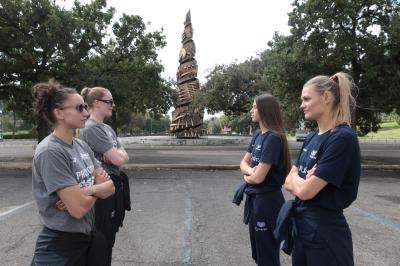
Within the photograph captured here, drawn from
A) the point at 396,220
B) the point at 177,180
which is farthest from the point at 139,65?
the point at 396,220

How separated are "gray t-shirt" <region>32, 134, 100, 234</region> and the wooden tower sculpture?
39.6m

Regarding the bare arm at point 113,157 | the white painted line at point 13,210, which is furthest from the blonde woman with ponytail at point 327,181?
the white painted line at point 13,210

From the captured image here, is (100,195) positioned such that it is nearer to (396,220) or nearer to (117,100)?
(396,220)

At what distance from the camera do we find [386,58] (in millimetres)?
18562

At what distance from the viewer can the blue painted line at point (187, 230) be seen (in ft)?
18.3

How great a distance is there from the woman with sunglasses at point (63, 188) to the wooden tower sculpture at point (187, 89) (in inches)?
1551

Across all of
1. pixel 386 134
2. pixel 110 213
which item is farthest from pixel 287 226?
pixel 386 134

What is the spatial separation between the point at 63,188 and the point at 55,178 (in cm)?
7

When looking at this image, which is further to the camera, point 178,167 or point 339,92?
point 178,167

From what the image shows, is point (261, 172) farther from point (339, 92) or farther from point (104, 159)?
point (104, 159)

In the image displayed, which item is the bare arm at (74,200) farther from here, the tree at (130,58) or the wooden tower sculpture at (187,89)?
the wooden tower sculpture at (187,89)

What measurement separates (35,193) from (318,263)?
1787 millimetres

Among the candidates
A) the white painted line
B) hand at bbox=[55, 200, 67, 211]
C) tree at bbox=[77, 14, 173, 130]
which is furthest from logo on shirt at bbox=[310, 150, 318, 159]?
tree at bbox=[77, 14, 173, 130]

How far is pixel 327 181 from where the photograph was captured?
108 inches
